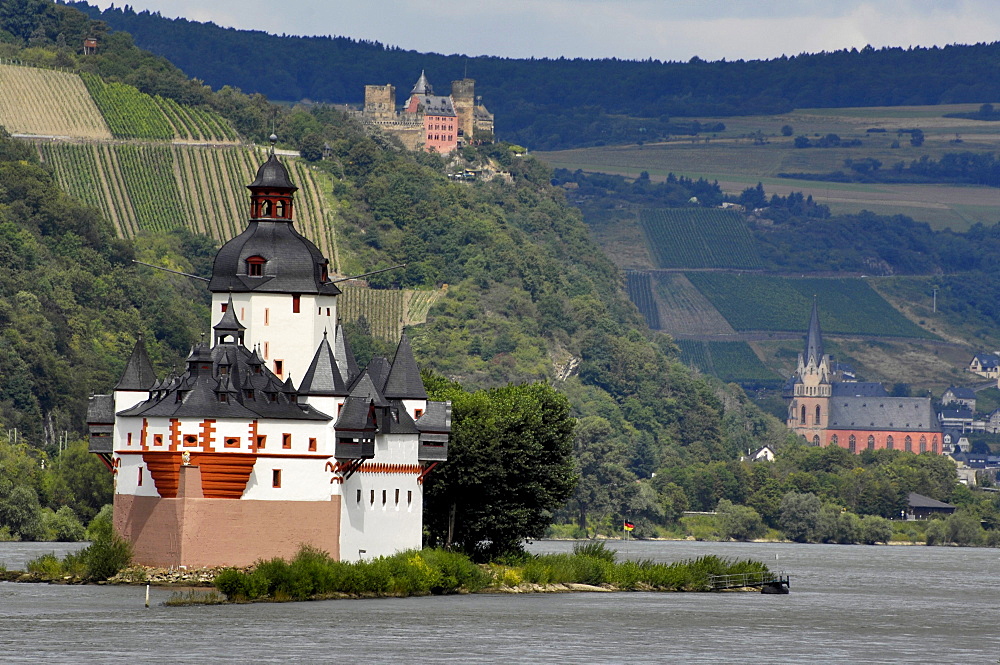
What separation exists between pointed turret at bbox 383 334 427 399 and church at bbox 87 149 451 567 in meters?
0.06

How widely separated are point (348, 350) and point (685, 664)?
2683 cm

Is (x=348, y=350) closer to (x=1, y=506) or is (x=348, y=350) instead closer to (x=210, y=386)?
(x=210, y=386)

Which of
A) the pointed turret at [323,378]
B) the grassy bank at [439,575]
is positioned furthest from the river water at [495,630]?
the pointed turret at [323,378]

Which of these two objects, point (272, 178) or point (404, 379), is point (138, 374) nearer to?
point (272, 178)

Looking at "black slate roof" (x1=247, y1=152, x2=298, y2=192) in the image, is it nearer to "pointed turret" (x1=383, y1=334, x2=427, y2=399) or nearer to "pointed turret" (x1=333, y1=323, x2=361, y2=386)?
"pointed turret" (x1=333, y1=323, x2=361, y2=386)

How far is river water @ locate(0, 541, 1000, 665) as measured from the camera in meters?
70.5

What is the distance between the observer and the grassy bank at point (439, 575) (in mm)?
83750

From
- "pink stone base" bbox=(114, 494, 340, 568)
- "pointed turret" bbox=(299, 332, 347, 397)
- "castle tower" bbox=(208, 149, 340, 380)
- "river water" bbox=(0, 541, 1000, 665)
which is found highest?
"castle tower" bbox=(208, 149, 340, 380)

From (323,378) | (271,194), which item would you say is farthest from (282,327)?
(271,194)

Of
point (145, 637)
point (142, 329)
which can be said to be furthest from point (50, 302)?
point (145, 637)

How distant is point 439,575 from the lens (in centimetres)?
9038

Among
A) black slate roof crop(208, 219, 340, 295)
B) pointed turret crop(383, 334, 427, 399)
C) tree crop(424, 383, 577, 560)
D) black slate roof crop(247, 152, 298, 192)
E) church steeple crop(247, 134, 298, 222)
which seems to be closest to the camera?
black slate roof crop(208, 219, 340, 295)

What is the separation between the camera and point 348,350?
93500mm

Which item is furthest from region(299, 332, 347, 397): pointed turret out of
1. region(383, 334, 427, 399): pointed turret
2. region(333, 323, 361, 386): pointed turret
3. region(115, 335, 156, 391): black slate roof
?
region(115, 335, 156, 391): black slate roof
